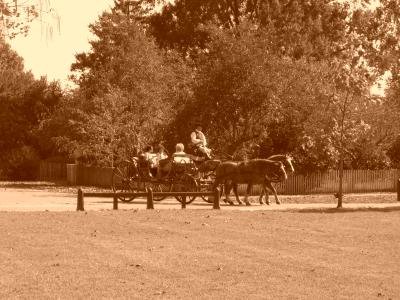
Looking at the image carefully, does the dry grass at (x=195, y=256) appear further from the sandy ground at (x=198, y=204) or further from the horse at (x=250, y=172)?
the horse at (x=250, y=172)

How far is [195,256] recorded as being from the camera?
18.5m

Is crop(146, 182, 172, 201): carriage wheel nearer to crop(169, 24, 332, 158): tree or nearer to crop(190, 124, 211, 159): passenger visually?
crop(190, 124, 211, 159): passenger

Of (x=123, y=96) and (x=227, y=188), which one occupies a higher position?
(x=123, y=96)

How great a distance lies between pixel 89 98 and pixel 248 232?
35.4 m

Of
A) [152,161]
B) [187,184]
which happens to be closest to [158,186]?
[152,161]

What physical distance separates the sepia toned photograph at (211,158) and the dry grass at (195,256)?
4cm

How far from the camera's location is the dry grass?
14.8 metres

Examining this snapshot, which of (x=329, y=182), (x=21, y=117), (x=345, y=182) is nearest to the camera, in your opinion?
(x=329, y=182)

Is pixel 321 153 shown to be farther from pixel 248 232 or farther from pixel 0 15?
pixel 0 15

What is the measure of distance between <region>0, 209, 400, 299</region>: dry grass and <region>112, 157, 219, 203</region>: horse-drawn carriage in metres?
5.53

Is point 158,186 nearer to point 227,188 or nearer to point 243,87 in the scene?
point 227,188

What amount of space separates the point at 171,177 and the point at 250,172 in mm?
2707

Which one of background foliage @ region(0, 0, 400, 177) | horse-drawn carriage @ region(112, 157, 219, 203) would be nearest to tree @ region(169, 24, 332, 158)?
background foliage @ region(0, 0, 400, 177)

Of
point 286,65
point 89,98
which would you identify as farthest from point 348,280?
point 89,98
